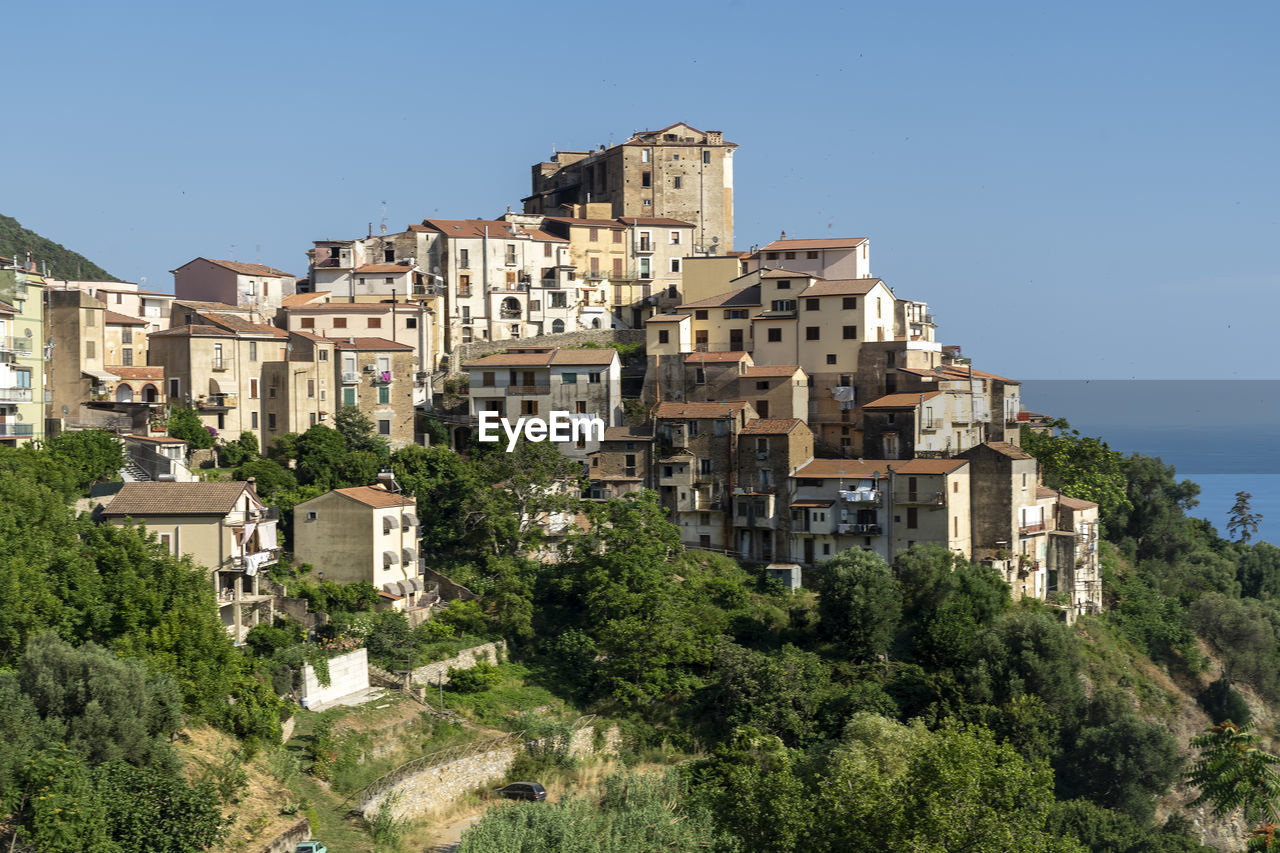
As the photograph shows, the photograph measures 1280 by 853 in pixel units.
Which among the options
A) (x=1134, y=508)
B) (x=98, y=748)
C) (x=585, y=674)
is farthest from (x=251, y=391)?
(x=1134, y=508)

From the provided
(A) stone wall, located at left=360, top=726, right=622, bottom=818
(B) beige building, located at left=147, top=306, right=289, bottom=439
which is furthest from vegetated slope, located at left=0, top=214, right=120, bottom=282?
(A) stone wall, located at left=360, top=726, right=622, bottom=818

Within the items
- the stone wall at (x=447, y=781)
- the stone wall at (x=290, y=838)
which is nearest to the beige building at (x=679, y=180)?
the stone wall at (x=447, y=781)

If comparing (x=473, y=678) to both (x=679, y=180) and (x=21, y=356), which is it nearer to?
(x=21, y=356)

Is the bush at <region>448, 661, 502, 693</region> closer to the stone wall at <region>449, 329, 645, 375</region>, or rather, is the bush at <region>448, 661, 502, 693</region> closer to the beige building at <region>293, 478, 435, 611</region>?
the beige building at <region>293, 478, 435, 611</region>

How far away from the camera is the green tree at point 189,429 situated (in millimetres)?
53625

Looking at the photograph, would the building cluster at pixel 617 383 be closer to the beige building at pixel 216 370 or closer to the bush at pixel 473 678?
the beige building at pixel 216 370

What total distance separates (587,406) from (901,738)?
22859 millimetres

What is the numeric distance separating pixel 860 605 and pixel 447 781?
56.5 feet

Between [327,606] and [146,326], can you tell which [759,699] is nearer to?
[327,606]

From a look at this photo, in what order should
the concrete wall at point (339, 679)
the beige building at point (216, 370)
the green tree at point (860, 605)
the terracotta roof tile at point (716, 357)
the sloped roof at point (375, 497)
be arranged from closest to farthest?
the concrete wall at point (339, 679), the sloped roof at point (375, 497), the green tree at point (860, 605), the beige building at point (216, 370), the terracotta roof tile at point (716, 357)

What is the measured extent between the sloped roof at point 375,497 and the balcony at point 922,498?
17883mm

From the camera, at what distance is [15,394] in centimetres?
4912

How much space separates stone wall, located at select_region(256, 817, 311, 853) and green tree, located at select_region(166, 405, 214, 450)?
2343 centimetres

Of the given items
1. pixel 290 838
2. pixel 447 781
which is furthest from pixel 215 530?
pixel 290 838
